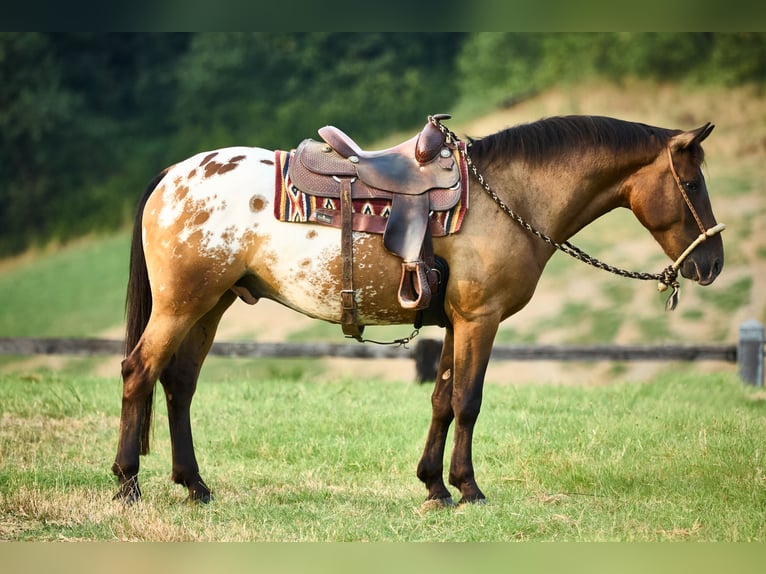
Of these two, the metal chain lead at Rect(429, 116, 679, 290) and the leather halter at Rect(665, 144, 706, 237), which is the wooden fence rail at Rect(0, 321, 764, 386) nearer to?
the metal chain lead at Rect(429, 116, 679, 290)

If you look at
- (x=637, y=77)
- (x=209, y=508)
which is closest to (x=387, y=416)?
(x=209, y=508)

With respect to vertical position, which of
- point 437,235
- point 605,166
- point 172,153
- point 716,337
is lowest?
point 716,337

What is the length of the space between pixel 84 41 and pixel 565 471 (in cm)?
2945

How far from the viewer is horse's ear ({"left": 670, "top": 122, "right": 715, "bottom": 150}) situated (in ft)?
18.8

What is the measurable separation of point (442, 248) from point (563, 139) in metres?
1.06

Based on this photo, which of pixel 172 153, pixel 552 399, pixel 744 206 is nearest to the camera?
pixel 552 399

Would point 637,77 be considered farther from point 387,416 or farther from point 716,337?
point 387,416

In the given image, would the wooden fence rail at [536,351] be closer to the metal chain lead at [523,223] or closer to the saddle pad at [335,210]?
the metal chain lead at [523,223]

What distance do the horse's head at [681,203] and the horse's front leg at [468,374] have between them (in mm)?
1210

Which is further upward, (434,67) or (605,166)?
(434,67)

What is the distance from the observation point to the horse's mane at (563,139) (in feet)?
19.5

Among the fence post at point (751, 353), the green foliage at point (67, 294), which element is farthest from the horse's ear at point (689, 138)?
the green foliage at point (67, 294)

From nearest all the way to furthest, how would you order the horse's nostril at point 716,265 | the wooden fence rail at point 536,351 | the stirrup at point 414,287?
the stirrup at point 414,287 → the horse's nostril at point 716,265 → the wooden fence rail at point 536,351

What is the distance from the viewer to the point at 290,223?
5734 mm
